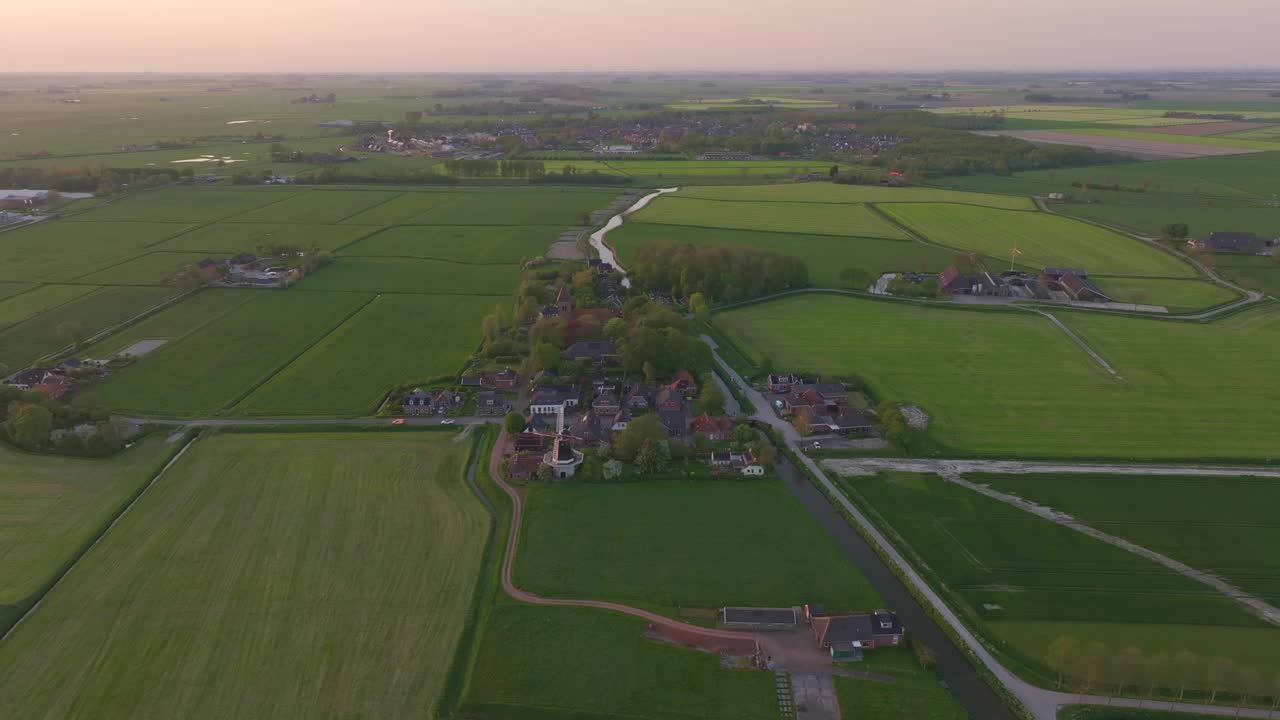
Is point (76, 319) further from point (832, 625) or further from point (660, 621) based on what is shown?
point (832, 625)

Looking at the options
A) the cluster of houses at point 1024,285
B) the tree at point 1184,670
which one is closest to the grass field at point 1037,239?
the cluster of houses at point 1024,285

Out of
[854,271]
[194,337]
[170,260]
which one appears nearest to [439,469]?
[194,337]

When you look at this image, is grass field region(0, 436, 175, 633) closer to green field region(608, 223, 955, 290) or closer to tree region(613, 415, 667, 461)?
tree region(613, 415, 667, 461)

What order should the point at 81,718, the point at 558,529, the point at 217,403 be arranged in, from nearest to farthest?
the point at 81,718, the point at 558,529, the point at 217,403

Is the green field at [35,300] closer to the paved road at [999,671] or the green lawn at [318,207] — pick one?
the green lawn at [318,207]

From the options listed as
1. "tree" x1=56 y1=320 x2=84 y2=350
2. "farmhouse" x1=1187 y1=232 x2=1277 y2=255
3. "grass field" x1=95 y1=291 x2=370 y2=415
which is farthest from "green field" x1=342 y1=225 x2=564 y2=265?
Answer: "farmhouse" x1=1187 y1=232 x2=1277 y2=255

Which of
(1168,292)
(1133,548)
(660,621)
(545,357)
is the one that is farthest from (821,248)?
(660,621)

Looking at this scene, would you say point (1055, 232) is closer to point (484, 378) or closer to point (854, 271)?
point (854, 271)
